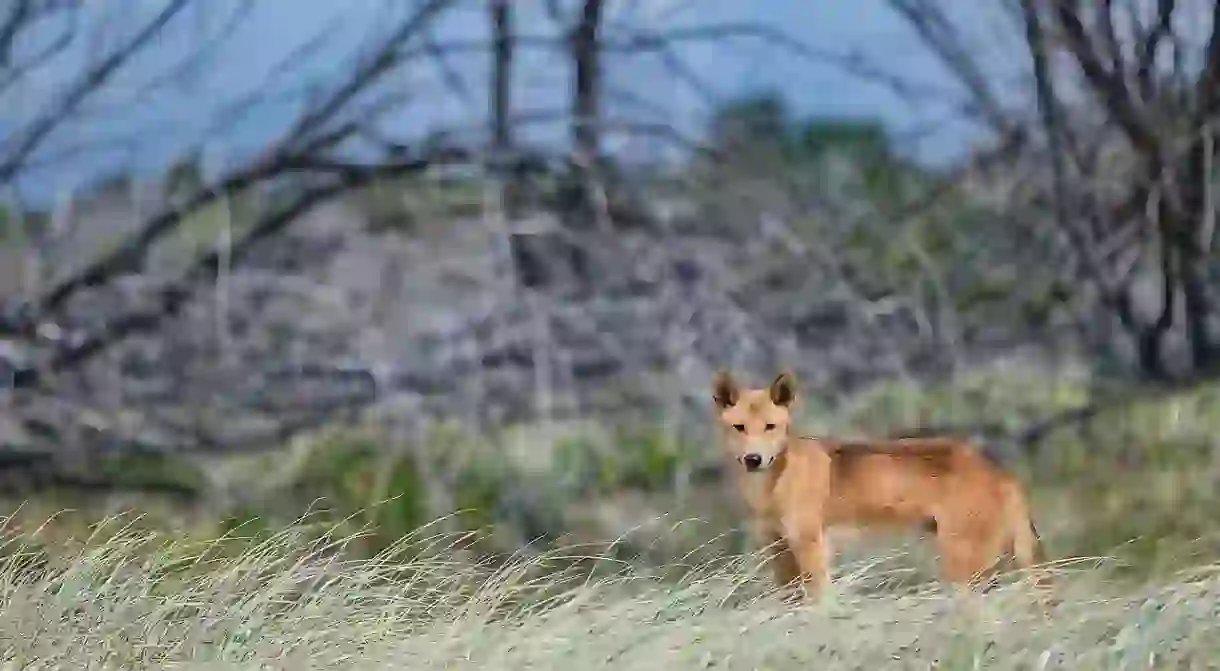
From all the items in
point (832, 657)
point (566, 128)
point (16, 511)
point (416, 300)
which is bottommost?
point (832, 657)

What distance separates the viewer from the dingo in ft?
10.3

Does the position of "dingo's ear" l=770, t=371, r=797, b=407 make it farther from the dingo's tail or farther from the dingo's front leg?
the dingo's tail

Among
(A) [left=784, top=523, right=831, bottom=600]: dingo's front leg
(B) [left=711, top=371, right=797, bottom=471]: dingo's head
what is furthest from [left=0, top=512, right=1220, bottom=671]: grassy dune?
(B) [left=711, top=371, right=797, bottom=471]: dingo's head

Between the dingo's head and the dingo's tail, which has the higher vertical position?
the dingo's head

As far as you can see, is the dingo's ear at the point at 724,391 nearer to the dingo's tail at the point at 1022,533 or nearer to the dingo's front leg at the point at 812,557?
the dingo's front leg at the point at 812,557

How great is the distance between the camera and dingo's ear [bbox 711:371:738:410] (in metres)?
3.21

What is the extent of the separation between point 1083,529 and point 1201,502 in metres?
0.22

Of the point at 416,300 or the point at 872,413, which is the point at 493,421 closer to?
the point at 416,300

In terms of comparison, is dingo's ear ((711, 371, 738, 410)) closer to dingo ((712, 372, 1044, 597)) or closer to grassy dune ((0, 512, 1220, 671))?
dingo ((712, 372, 1044, 597))

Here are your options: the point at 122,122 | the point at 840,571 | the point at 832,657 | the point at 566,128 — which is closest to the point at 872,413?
the point at 840,571

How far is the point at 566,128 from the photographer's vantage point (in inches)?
129

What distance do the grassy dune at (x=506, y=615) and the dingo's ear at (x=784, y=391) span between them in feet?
0.94

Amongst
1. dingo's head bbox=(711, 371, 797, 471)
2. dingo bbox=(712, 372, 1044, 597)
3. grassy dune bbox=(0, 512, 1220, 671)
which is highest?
dingo's head bbox=(711, 371, 797, 471)

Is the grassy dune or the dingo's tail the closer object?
the grassy dune
